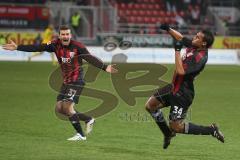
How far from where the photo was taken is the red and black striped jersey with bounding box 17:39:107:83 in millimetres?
11805

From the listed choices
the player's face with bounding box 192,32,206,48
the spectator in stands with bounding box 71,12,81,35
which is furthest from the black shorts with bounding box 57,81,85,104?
the spectator in stands with bounding box 71,12,81,35

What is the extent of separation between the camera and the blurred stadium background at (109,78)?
1113 cm

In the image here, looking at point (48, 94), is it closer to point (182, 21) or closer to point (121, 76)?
point (121, 76)

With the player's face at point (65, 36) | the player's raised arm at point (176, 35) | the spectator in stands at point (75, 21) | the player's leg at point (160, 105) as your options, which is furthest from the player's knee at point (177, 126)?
the spectator in stands at point (75, 21)

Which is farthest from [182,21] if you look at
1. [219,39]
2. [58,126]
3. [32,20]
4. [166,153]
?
[166,153]

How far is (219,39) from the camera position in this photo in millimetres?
40125

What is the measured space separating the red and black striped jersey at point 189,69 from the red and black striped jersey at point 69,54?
6.32 feet

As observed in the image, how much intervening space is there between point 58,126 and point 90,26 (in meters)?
27.0

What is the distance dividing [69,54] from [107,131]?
7.12ft

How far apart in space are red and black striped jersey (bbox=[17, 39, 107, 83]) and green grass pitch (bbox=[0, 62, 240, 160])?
1236mm

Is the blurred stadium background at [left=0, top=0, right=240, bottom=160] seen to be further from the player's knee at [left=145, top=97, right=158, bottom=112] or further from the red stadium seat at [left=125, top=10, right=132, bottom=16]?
the player's knee at [left=145, top=97, right=158, bottom=112]

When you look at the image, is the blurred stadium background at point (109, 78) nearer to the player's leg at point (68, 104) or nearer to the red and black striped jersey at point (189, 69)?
the player's leg at point (68, 104)

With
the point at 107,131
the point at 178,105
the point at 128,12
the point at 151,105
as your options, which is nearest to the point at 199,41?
the point at 178,105

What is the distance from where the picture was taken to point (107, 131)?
13.2 meters
